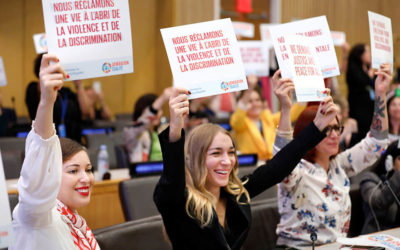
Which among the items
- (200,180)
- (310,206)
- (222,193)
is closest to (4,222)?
(200,180)

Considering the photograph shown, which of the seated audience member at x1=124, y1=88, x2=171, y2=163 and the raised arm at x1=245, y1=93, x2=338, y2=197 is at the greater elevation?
the raised arm at x1=245, y1=93, x2=338, y2=197

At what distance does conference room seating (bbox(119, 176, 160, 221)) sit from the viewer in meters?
3.00

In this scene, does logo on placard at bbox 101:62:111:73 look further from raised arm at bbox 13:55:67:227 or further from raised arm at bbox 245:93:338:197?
raised arm at bbox 245:93:338:197

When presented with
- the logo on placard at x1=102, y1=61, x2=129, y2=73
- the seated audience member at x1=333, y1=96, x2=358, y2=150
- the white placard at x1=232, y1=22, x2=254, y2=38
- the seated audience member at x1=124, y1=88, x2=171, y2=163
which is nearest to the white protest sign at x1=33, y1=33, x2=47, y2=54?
the seated audience member at x1=124, y1=88, x2=171, y2=163

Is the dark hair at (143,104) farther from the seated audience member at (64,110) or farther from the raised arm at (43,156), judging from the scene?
the raised arm at (43,156)

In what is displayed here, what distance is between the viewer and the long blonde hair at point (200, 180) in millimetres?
2207

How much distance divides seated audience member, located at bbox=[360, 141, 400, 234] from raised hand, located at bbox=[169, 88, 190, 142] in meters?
1.53

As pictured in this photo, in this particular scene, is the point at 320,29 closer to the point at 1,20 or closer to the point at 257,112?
the point at 257,112

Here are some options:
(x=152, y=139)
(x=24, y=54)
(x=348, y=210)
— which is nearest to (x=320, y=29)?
(x=348, y=210)

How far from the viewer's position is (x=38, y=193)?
1.59 metres

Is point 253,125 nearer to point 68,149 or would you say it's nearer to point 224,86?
point 224,86

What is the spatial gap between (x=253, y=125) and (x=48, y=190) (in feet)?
12.6

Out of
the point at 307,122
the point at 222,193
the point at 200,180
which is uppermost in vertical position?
the point at 307,122

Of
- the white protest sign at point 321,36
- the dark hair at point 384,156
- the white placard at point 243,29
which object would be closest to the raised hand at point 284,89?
the white protest sign at point 321,36
